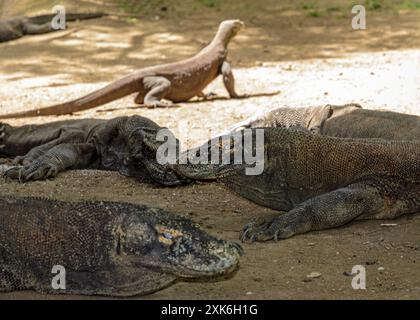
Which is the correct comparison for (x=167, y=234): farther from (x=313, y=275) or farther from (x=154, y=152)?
(x=154, y=152)

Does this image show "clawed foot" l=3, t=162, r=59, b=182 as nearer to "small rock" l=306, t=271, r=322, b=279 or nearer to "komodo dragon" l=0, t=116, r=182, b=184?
"komodo dragon" l=0, t=116, r=182, b=184

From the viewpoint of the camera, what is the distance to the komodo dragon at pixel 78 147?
22.4ft

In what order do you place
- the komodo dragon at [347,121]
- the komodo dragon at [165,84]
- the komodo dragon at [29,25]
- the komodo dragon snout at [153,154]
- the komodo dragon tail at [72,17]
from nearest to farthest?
the komodo dragon snout at [153,154]
the komodo dragon at [347,121]
the komodo dragon at [165,84]
the komodo dragon at [29,25]
the komodo dragon tail at [72,17]

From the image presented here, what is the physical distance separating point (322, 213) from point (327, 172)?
0.45m

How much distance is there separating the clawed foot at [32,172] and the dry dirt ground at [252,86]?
113mm

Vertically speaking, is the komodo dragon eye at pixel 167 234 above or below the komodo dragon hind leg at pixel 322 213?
above

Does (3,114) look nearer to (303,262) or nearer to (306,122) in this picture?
(306,122)

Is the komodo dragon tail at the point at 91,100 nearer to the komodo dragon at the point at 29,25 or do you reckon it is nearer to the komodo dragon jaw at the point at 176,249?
the komodo dragon at the point at 29,25

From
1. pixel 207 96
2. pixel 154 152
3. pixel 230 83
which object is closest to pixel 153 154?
pixel 154 152

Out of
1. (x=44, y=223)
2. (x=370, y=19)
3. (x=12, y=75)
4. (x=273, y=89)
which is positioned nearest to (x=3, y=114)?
(x=12, y=75)

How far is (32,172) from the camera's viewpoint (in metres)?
6.85

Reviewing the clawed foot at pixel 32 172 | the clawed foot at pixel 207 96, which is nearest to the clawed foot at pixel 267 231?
the clawed foot at pixel 32 172

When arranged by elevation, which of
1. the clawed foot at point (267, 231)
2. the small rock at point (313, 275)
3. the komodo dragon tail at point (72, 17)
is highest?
the small rock at point (313, 275)

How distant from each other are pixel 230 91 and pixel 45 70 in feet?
9.77
